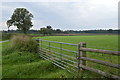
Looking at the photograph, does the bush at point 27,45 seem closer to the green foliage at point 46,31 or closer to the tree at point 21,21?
the tree at point 21,21

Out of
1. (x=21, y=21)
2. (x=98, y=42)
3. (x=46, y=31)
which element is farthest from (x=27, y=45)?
(x=46, y=31)

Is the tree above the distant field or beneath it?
above

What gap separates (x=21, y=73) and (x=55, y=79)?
5.81 ft

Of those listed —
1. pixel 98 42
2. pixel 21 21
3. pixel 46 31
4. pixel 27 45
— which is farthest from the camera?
pixel 46 31

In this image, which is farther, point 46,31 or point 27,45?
point 46,31

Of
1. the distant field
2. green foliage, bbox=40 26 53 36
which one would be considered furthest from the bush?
green foliage, bbox=40 26 53 36

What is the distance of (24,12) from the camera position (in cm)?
5700

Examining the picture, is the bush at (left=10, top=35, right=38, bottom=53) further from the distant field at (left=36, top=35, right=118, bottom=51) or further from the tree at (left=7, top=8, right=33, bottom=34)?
the tree at (left=7, top=8, right=33, bottom=34)

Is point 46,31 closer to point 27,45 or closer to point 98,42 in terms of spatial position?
point 98,42

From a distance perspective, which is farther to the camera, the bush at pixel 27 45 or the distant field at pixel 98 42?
the distant field at pixel 98 42

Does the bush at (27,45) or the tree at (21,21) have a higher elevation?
the tree at (21,21)

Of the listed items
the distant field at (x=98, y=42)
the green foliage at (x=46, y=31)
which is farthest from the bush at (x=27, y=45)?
the green foliage at (x=46, y=31)

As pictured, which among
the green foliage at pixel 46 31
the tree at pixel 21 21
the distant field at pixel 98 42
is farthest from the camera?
the green foliage at pixel 46 31

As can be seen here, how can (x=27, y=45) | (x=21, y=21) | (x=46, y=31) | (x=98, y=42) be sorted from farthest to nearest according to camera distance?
(x=46, y=31) → (x=21, y=21) → (x=98, y=42) → (x=27, y=45)
